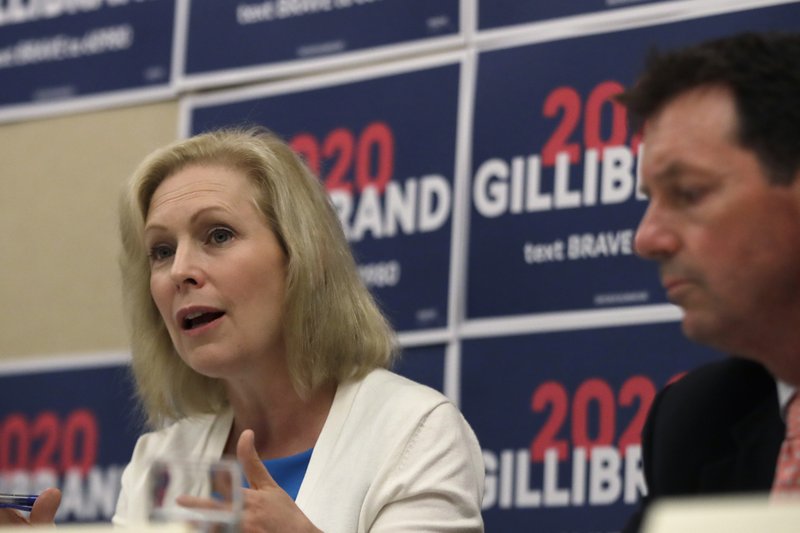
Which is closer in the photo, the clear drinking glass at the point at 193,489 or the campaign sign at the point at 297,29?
the clear drinking glass at the point at 193,489

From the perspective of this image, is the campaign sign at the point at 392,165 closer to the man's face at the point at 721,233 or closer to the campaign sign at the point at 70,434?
the campaign sign at the point at 70,434

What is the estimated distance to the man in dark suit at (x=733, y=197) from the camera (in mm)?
1462

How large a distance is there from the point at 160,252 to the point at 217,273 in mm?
191

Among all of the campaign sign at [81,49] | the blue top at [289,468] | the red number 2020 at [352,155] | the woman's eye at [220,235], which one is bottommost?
Answer: the blue top at [289,468]

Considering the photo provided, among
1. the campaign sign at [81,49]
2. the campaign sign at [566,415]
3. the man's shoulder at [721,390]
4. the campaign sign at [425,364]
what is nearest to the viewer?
the man's shoulder at [721,390]

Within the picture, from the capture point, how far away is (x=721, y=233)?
4.79ft

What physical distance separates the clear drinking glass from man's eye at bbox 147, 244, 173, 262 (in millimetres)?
1274

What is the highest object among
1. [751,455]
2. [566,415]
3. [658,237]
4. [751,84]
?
[751,84]

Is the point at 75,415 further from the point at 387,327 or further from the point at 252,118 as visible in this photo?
the point at 387,327

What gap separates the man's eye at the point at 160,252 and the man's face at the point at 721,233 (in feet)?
3.91

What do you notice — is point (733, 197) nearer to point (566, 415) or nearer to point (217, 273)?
point (217, 273)

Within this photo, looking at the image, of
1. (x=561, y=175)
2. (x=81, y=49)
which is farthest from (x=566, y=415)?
(x=81, y=49)

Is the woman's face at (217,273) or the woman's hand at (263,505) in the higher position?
the woman's face at (217,273)

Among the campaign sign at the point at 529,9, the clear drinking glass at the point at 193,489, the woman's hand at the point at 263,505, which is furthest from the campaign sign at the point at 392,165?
the clear drinking glass at the point at 193,489
